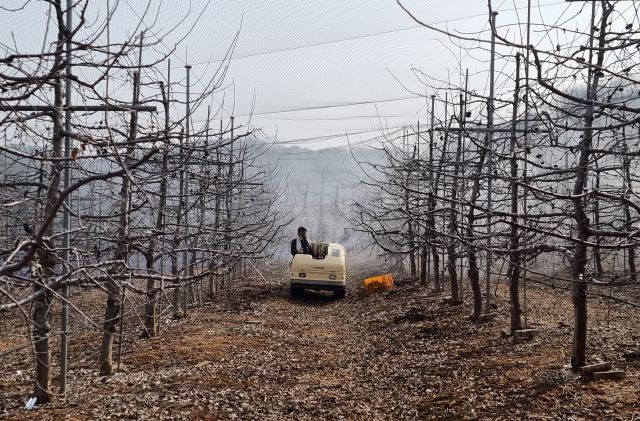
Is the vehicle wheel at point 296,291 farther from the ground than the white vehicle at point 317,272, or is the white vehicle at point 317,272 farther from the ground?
the white vehicle at point 317,272

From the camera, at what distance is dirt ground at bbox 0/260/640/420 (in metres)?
6.70

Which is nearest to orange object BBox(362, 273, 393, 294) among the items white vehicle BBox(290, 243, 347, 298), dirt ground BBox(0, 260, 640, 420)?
white vehicle BBox(290, 243, 347, 298)

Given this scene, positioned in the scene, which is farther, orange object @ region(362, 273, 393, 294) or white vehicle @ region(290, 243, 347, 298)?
orange object @ region(362, 273, 393, 294)

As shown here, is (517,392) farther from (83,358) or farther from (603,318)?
(83,358)

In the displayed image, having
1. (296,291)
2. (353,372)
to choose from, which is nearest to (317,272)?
Result: (296,291)

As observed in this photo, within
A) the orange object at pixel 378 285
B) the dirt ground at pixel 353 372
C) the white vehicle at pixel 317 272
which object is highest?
the white vehicle at pixel 317 272

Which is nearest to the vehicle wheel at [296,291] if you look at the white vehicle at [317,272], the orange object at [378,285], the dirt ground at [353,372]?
the white vehicle at [317,272]

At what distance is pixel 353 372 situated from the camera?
948 centimetres

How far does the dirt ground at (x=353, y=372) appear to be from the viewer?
670 cm

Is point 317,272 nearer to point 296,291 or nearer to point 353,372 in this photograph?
point 296,291

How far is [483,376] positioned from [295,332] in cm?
589

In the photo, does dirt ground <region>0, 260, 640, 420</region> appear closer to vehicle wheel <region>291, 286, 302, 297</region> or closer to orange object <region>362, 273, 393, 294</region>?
vehicle wheel <region>291, 286, 302, 297</region>

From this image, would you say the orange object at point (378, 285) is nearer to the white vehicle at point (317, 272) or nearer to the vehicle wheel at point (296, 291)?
the white vehicle at point (317, 272)

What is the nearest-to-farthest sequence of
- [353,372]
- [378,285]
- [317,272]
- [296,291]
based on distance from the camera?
1. [353,372]
2. [317,272]
3. [296,291]
4. [378,285]
